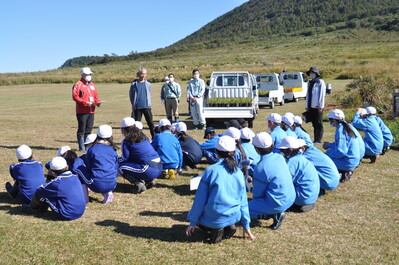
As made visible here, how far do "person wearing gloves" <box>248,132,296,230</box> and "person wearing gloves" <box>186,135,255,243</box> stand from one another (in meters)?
0.49

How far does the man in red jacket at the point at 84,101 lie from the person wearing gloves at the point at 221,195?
594 centimetres

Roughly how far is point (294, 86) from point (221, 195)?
22.0 meters

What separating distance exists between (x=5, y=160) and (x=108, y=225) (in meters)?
5.23

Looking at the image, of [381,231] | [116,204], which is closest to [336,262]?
[381,231]

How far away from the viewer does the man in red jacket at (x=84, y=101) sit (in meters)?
9.90

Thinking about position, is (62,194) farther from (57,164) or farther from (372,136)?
(372,136)

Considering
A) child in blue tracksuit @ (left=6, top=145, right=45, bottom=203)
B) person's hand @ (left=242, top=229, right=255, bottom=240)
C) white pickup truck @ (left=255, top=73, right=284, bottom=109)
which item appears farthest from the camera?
white pickup truck @ (left=255, top=73, right=284, bottom=109)

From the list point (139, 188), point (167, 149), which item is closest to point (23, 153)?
point (139, 188)

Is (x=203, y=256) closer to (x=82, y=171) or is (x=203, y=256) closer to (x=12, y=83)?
(x=82, y=171)

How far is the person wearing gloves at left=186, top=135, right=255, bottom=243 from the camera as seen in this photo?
15.1ft

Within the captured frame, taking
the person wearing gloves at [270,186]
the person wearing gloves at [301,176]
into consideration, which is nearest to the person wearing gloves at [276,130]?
the person wearing gloves at [301,176]

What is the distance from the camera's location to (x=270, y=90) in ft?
70.8

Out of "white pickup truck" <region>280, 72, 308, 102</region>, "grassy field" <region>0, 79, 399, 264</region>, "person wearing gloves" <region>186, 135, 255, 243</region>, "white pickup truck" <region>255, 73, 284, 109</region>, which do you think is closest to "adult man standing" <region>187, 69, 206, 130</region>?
"grassy field" <region>0, 79, 399, 264</region>

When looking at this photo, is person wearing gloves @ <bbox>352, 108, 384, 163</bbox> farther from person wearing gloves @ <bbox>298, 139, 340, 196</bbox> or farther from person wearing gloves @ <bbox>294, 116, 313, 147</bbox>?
person wearing gloves @ <bbox>298, 139, 340, 196</bbox>
